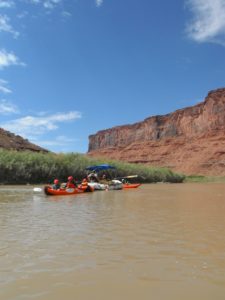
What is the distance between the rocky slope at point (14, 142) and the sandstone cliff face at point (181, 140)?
5431 cm

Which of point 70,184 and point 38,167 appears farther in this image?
point 38,167

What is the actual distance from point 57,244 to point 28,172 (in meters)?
30.8

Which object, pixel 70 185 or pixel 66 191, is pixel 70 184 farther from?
pixel 66 191

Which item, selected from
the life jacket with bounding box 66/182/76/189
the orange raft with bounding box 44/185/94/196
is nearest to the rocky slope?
the orange raft with bounding box 44/185/94/196

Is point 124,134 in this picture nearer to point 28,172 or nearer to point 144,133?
point 144,133

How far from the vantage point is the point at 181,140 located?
118938mm

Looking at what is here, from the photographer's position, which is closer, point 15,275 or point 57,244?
point 15,275

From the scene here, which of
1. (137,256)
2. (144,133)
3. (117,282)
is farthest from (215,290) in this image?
(144,133)

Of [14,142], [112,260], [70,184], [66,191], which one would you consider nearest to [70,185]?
[70,184]

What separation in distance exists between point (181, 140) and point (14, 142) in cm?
7440

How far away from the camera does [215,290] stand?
4.81m

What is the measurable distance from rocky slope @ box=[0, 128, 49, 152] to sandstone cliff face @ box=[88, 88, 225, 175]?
178 feet

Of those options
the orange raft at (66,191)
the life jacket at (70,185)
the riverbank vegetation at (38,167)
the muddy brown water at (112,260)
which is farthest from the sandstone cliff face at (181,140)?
the muddy brown water at (112,260)

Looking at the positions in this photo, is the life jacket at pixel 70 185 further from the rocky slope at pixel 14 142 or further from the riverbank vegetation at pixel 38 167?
the rocky slope at pixel 14 142
